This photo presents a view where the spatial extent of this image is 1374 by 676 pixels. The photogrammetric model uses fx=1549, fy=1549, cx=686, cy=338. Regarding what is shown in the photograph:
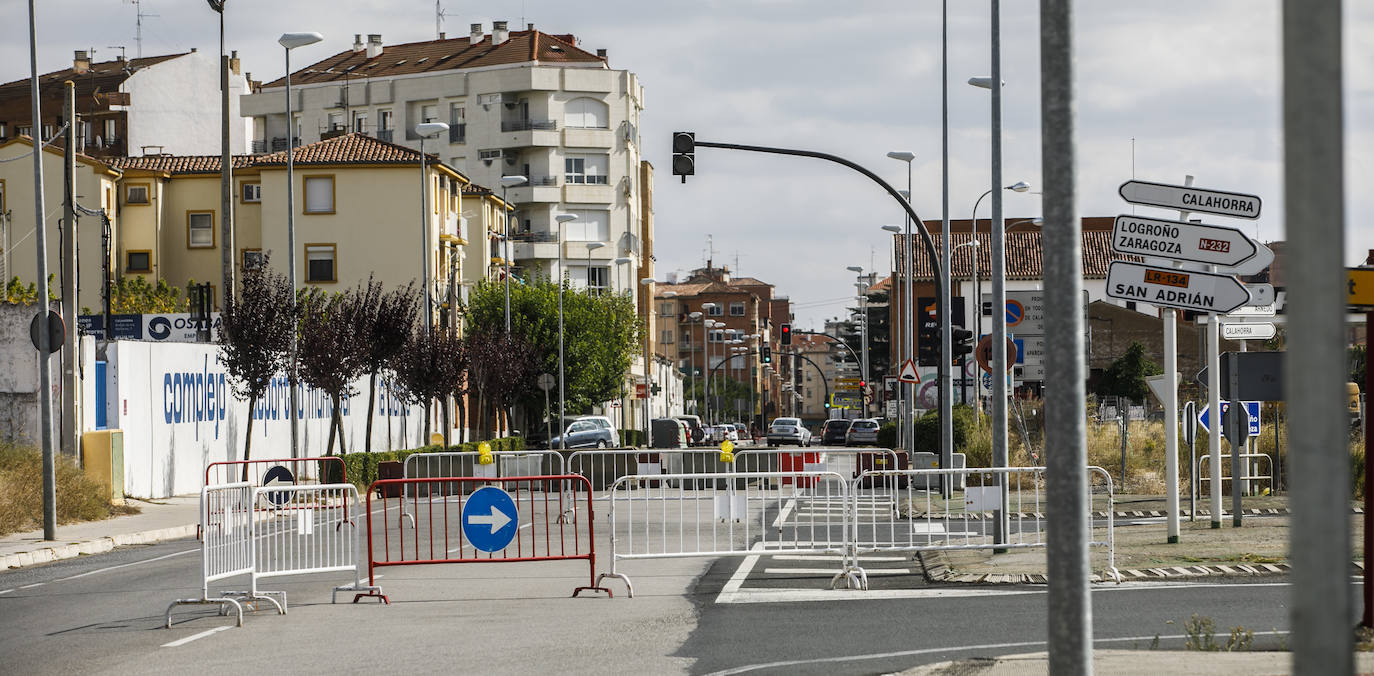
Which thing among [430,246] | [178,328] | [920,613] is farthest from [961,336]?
[430,246]

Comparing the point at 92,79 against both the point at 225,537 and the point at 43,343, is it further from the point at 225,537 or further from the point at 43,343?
the point at 225,537

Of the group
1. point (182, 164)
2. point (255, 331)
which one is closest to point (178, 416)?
point (255, 331)

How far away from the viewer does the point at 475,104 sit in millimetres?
91750

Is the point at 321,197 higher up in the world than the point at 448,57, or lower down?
lower down

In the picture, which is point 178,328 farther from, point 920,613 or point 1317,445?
point 1317,445

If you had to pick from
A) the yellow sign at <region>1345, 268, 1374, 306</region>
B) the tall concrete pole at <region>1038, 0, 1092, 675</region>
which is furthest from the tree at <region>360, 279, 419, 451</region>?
the tall concrete pole at <region>1038, 0, 1092, 675</region>

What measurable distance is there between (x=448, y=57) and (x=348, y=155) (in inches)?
1222

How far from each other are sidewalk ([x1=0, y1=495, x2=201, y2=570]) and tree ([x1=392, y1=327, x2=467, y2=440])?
57.0 ft

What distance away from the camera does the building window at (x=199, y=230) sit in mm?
65938

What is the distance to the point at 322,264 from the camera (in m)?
65.2

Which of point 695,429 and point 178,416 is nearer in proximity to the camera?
point 178,416

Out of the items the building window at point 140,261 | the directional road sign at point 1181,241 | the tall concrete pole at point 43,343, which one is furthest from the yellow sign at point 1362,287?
the building window at point 140,261

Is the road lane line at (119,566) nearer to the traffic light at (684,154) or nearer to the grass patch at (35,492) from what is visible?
the grass patch at (35,492)

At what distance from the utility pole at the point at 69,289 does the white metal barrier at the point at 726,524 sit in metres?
8.81
